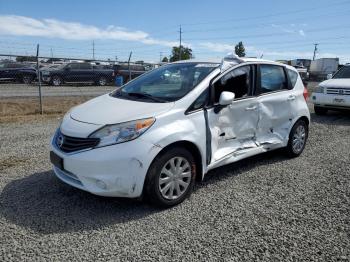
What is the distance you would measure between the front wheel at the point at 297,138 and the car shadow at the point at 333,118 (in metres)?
3.90

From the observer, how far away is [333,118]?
1038cm

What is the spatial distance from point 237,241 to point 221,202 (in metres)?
0.87

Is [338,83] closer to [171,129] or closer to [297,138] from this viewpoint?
[297,138]

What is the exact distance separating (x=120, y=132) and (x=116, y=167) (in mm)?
363

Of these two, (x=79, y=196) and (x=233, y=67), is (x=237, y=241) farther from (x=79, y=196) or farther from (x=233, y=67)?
(x=233, y=67)

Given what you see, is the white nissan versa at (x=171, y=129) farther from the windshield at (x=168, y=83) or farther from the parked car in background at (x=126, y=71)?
the parked car in background at (x=126, y=71)

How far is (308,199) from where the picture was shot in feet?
14.0

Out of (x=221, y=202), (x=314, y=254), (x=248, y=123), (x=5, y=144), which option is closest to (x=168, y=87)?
(x=248, y=123)

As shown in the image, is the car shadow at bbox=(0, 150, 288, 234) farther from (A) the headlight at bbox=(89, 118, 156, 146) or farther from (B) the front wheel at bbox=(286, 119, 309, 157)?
(B) the front wheel at bbox=(286, 119, 309, 157)

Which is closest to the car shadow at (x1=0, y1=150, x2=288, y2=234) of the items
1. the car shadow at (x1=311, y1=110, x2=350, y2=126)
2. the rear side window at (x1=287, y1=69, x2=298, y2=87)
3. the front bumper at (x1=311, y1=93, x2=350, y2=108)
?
the rear side window at (x1=287, y1=69, x2=298, y2=87)

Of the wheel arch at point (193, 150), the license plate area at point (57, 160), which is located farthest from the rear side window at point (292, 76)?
the license plate area at point (57, 160)

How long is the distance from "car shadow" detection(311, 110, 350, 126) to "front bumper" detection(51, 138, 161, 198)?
7406 mm

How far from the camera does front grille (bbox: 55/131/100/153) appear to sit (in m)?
3.61

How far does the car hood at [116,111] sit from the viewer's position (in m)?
3.75
